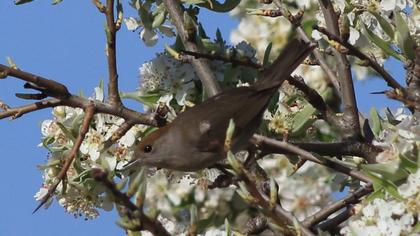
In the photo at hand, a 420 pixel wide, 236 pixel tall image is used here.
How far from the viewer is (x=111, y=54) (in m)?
4.34

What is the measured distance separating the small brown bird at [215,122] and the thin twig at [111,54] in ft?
1.62

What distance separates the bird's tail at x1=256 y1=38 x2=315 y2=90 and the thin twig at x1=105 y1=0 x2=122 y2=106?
84cm

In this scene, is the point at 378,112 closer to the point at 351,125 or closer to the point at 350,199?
the point at 351,125

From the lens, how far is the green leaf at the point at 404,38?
168 inches

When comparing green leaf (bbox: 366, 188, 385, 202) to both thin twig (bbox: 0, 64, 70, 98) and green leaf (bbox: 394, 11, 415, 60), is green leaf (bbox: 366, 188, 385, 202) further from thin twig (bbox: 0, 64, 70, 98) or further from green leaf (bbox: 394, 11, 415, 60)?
thin twig (bbox: 0, 64, 70, 98)

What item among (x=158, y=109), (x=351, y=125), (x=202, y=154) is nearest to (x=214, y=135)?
(x=202, y=154)

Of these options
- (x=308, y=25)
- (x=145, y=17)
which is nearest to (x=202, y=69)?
(x=308, y=25)

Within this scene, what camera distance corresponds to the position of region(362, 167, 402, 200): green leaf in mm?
3480

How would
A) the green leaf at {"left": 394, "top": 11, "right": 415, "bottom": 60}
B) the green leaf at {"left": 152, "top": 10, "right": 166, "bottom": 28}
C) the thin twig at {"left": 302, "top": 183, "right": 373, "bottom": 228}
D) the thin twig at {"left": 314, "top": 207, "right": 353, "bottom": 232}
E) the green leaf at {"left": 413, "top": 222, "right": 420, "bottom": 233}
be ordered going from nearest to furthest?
1. the green leaf at {"left": 413, "top": 222, "right": 420, "bottom": 233}
2. the thin twig at {"left": 302, "top": 183, "right": 373, "bottom": 228}
3. the thin twig at {"left": 314, "top": 207, "right": 353, "bottom": 232}
4. the green leaf at {"left": 394, "top": 11, "right": 415, "bottom": 60}
5. the green leaf at {"left": 152, "top": 10, "right": 166, "bottom": 28}

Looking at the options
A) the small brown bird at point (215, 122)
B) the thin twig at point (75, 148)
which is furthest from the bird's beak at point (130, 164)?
the thin twig at point (75, 148)

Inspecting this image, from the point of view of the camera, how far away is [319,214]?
4.08 meters

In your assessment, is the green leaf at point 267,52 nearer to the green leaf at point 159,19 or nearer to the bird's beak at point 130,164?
the green leaf at point 159,19

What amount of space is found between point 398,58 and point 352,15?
507 mm

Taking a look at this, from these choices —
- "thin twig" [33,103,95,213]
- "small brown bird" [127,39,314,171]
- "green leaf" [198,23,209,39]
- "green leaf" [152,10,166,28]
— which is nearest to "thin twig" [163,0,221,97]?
"small brown bird" [127,39,314,171]
